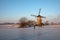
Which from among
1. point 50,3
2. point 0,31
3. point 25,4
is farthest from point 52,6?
point 0,31

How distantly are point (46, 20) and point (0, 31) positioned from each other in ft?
4.16

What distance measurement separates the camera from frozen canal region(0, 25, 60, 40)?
3432mm

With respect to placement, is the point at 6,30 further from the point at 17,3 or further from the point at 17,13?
the point at 17,3

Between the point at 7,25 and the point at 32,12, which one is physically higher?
the point at 32,12

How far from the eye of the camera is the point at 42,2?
359cm

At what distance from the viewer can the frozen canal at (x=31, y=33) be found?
343cm

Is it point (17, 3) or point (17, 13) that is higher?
point (17, 3)

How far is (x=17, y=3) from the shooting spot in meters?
3.52

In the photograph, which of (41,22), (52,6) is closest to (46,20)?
(41,22)

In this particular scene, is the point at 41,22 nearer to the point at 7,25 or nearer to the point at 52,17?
the point at 52,17

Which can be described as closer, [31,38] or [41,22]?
[31,38]

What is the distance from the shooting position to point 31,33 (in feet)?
12.2

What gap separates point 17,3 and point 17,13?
0.85ft

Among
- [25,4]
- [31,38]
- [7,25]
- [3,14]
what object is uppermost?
[25,4]
